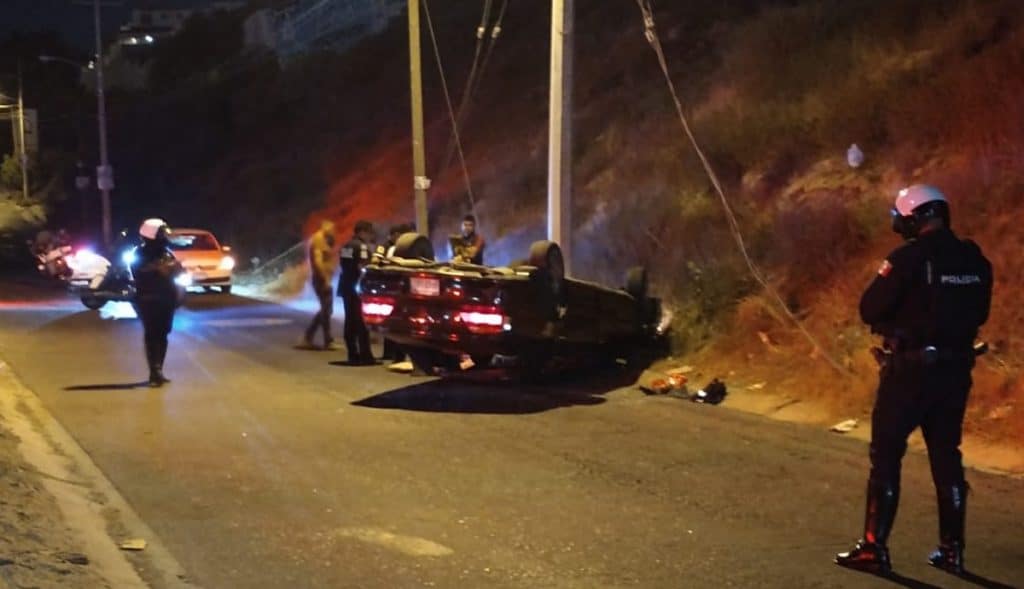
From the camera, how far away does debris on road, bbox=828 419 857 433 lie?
10.1 meters

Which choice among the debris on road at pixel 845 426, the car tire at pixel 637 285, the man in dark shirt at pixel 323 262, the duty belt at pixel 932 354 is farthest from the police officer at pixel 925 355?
the man in dark shirt at pixel 323 262

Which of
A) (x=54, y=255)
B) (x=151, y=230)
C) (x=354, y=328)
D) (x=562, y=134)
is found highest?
(x=562, y=134)

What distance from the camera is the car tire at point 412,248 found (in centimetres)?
1296

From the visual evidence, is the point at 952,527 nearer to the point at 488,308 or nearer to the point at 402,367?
the point at 488,308

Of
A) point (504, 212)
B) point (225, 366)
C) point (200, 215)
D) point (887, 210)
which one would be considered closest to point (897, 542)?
point (887, 210)

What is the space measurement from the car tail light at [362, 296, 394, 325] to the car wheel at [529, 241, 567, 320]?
1.39 metres

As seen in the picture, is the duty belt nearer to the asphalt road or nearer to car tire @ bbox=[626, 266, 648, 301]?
the asphalt road

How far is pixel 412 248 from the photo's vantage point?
13.0 meters

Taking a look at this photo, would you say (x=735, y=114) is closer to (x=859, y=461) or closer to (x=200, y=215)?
(x=859, y=461)

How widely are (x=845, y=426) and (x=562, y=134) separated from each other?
6070mm

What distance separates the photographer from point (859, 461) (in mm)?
8898

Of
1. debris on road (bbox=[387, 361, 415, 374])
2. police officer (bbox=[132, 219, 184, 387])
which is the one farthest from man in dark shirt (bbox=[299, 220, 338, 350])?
police officer (bbox=[132, 219, 184, 387])

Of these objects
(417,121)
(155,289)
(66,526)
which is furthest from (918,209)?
(417,121)

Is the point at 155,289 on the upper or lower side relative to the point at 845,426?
upper
